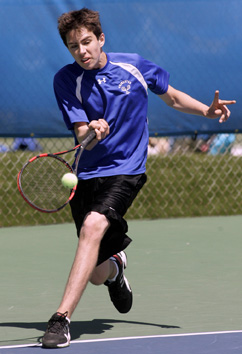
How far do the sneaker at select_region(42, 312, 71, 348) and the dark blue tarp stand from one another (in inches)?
149

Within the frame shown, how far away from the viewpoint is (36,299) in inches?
207

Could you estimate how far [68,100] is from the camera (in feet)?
14.7

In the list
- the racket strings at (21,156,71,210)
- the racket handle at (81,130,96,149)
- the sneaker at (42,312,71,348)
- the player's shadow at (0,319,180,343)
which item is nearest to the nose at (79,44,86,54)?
the racket handle at (81,130,96,149)

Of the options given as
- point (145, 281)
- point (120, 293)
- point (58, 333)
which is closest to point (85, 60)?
point (120, 293)

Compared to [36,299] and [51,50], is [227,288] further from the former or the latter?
[51,50]

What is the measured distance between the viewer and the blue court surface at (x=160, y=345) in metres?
3.97

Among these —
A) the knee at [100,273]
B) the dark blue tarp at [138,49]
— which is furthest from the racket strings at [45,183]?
the dark blue tarp at [138,49]

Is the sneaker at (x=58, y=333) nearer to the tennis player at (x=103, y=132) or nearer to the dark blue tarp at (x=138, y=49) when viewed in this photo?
the tennis player at (x=103, y=132)

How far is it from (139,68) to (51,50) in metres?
3.08

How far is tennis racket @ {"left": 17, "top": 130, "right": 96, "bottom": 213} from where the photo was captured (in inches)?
176

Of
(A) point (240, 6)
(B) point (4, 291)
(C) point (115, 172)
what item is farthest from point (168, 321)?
(A) point (240, 6)

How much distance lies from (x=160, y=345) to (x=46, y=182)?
3.67 ft

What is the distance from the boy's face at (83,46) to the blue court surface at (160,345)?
1.35m

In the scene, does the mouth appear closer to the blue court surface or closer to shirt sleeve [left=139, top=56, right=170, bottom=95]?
shirt sleeve [left=139, top=56, right=170, bottom=95]
